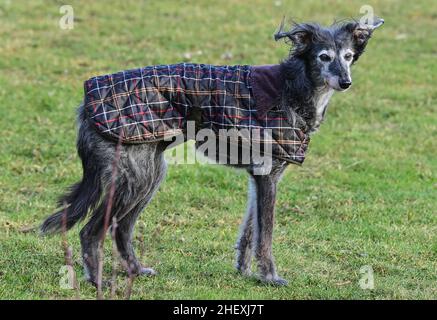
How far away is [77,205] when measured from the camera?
260 inches

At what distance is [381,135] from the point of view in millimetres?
11547

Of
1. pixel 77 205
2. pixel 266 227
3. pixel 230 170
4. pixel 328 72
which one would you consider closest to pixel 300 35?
pixel 328 72

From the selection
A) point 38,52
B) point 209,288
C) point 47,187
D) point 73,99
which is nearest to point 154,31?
point 38,52

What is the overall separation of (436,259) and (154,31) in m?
8.69

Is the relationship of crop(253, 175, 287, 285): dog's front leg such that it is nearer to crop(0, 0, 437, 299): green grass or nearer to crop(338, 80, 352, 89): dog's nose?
crop(0, 0, 437, 299): green grass

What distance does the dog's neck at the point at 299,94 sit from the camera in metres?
6.79

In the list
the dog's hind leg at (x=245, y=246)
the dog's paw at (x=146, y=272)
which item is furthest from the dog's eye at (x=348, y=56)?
the dog's paw at (x=146, y=272)

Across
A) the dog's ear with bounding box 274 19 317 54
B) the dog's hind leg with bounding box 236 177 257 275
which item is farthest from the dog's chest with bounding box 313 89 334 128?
the dog's hind leg with bounding box 236 177 257 275

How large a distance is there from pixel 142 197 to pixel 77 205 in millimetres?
490

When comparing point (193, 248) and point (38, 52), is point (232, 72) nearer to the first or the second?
point (193, 248)

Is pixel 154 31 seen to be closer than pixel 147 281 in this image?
No

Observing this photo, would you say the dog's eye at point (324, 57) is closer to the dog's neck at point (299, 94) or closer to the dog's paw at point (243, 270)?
the dog's neck at point (299, 94)

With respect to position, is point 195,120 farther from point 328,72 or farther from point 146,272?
→ point 146,272

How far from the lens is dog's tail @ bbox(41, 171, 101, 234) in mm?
6543
